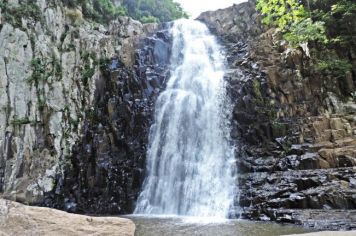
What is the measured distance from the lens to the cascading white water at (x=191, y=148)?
11453 mm

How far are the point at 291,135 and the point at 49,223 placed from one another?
10.7 m

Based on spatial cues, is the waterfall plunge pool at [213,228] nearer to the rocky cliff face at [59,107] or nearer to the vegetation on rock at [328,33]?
the rocky cliff face at [59,107]

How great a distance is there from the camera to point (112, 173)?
527 inches

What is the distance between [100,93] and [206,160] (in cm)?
666

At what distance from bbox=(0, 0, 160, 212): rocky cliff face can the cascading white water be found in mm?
1224

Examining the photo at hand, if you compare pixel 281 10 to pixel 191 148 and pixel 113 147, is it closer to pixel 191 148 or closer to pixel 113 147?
pixel 191 148

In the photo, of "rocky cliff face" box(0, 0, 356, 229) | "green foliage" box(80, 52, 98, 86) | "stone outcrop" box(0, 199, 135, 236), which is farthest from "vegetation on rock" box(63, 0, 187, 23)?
"stone outcrop" box(0, 199, 135, 236)

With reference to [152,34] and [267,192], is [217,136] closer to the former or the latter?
[267,192]

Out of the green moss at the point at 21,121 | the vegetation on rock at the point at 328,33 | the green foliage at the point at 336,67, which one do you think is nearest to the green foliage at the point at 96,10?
the green moss at the point at 21,121

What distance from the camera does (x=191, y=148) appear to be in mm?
13258

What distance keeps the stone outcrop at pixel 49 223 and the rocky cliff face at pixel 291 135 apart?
5674mm

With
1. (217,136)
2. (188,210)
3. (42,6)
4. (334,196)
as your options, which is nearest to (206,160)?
(217,136)

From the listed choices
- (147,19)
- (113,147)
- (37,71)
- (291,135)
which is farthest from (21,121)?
(147,19)

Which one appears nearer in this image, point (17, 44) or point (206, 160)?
point (206, 160)
